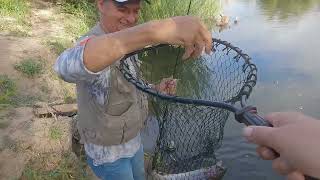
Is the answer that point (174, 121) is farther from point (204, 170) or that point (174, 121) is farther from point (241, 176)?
point (241, 176)

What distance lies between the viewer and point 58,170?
3.63 m

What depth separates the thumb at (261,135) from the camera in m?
0.93

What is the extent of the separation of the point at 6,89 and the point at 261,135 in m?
5.11

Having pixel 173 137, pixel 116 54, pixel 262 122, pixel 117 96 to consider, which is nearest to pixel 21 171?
pixel 173 137

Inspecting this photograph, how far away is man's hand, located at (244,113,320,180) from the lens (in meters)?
0.85

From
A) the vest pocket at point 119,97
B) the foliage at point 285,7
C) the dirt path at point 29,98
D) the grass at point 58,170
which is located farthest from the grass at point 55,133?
the foliage at point 285,7

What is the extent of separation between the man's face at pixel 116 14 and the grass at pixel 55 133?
7.17ft

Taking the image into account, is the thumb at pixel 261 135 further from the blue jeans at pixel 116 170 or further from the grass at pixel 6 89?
the grass at pixel 6 89

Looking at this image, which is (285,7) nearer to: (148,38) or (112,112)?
(112,112)

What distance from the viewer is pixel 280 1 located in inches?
669

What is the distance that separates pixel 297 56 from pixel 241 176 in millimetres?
5168

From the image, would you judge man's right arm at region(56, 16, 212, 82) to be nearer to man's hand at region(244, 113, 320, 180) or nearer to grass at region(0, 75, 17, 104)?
man's hand at region(244, 113, 320, 180)

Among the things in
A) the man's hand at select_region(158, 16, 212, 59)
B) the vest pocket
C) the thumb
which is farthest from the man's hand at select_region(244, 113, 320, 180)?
the vest pocket

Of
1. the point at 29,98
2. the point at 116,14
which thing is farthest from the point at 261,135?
the point at 29,98
